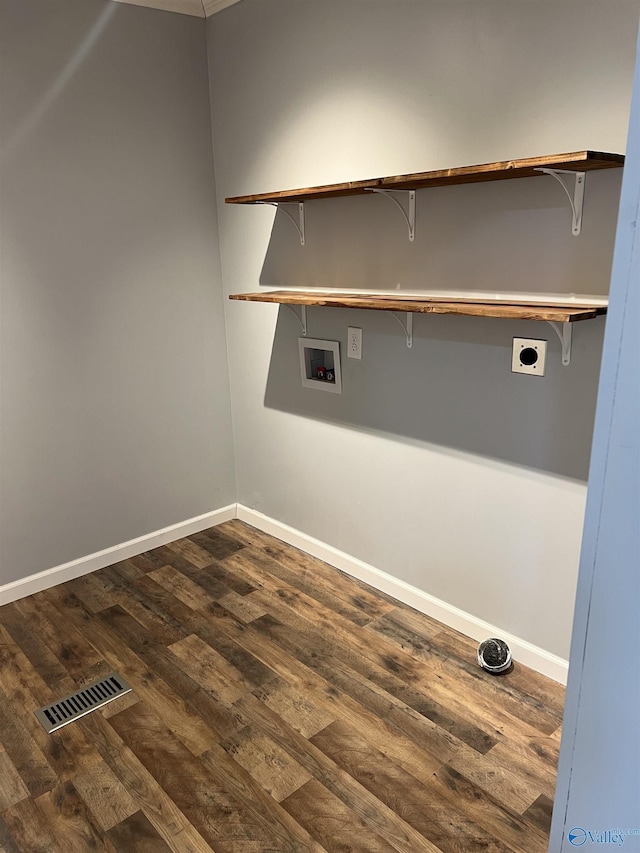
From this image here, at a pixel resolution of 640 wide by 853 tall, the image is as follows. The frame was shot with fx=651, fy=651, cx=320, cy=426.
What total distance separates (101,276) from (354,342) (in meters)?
1.25

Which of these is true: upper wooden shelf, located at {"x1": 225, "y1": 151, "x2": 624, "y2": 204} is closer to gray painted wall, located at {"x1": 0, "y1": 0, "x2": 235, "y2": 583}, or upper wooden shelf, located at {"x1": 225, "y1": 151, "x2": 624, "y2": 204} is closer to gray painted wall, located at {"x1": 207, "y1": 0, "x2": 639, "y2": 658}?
gray painted wall, located at {"x1": 207, "y1": 0, "x2": 639, "y2": 658}

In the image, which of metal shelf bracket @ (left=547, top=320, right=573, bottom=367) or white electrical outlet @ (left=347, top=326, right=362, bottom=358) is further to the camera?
white electrical outlet @ (left=347, top=326, right=362, bottom=358)

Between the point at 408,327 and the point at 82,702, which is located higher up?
the point at 408,327

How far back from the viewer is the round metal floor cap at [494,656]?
2441 millimetres

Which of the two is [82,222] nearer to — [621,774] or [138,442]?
[138,442]

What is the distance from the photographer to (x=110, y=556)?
3.34 meters

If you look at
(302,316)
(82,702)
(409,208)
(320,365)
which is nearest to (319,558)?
(320,365)

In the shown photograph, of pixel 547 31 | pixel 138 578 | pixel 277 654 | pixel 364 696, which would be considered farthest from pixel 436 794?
pixel 547 31

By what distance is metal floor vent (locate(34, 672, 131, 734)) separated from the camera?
2287 millimetres

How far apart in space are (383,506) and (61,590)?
1598 mm

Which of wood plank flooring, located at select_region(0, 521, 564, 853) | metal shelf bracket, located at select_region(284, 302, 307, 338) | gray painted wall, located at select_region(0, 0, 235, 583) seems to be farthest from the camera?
metal shelf bracket, located at select_region(284, 302, 307, 338)

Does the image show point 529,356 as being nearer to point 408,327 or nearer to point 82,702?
point 408,327

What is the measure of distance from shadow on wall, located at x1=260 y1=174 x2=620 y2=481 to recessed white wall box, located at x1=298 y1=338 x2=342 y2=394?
0.04 m

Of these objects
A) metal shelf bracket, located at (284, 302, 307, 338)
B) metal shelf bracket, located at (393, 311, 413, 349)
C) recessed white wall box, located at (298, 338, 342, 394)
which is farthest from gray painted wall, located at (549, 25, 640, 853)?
metal shelf bracket, located at (284, 302, 307, 338)
